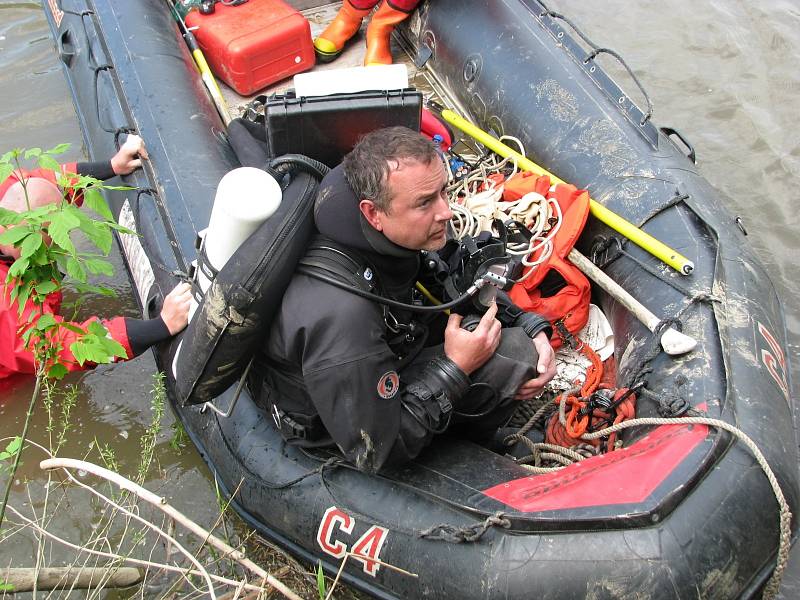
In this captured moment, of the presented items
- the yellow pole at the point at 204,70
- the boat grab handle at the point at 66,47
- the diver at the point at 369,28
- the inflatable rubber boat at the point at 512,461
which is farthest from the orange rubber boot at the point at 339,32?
the boat grab handle at the point at 66,47

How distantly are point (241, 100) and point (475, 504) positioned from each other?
2.92 m

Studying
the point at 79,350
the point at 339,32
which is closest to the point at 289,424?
the point at 79,350

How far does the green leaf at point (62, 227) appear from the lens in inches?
79.4

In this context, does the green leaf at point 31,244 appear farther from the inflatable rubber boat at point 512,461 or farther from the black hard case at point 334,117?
the black hard case at point 334,117

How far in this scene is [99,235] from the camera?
2.22 meters

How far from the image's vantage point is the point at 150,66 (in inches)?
142

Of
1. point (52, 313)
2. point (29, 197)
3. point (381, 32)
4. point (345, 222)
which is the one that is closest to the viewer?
point (345, 222)

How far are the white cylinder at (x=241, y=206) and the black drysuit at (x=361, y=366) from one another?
0.13 metres

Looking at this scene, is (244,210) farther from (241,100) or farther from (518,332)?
(241,100)

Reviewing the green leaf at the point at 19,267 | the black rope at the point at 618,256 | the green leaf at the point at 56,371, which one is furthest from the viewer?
the black rope at the point at 618,256

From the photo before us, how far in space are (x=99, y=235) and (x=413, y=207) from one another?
0.91 metres

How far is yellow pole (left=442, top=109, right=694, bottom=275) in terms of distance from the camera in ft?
8.63

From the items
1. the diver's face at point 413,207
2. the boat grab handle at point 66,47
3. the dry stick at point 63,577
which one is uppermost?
the diver's face at point 413,207

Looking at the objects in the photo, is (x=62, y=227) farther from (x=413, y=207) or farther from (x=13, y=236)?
(x=413, y=207)
